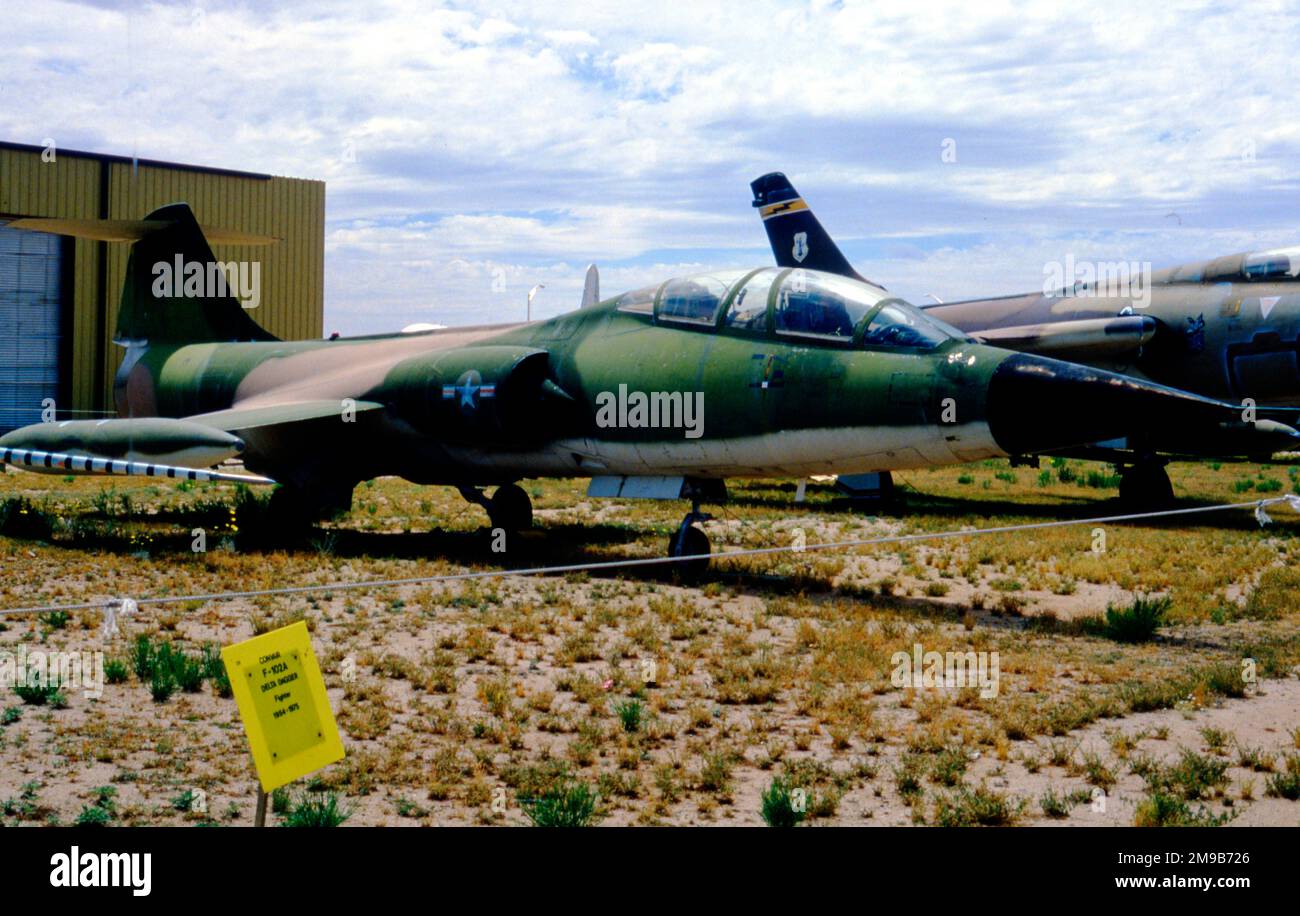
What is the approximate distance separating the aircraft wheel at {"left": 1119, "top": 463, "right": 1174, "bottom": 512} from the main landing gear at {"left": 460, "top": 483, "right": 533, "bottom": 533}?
909cm

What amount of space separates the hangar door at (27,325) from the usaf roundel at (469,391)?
27617 millimetres

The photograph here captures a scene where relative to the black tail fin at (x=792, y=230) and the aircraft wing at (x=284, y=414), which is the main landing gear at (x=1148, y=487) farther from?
the aircraft wing at (x=284, y=414)

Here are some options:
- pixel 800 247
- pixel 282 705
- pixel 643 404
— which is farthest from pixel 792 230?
pixel 282 705

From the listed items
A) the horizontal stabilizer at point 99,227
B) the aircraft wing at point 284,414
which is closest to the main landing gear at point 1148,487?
the aircraft wing at point 284,414

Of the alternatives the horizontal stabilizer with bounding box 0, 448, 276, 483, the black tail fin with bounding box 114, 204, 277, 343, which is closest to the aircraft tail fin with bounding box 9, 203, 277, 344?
the black tail fin with bounding box 114, 204, 277, 343

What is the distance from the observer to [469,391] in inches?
509

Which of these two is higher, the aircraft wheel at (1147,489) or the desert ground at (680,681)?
the aircraft wheel at (1147,489)

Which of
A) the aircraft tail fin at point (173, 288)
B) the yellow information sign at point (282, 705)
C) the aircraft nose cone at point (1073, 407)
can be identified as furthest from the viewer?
the aircraft tail fin at point (173, 288)

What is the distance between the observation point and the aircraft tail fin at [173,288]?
1756cm

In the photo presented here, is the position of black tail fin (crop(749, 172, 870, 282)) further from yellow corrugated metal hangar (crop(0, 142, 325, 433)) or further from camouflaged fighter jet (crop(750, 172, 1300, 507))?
yellow corrugated metal hangar (crop(0, 142, 325, 433))

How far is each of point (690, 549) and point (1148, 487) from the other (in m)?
9.14

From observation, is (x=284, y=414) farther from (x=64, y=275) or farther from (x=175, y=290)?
(x=64, y=275)

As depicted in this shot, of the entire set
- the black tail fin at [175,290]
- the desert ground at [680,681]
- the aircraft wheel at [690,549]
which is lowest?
the desert ground at [680,681]
